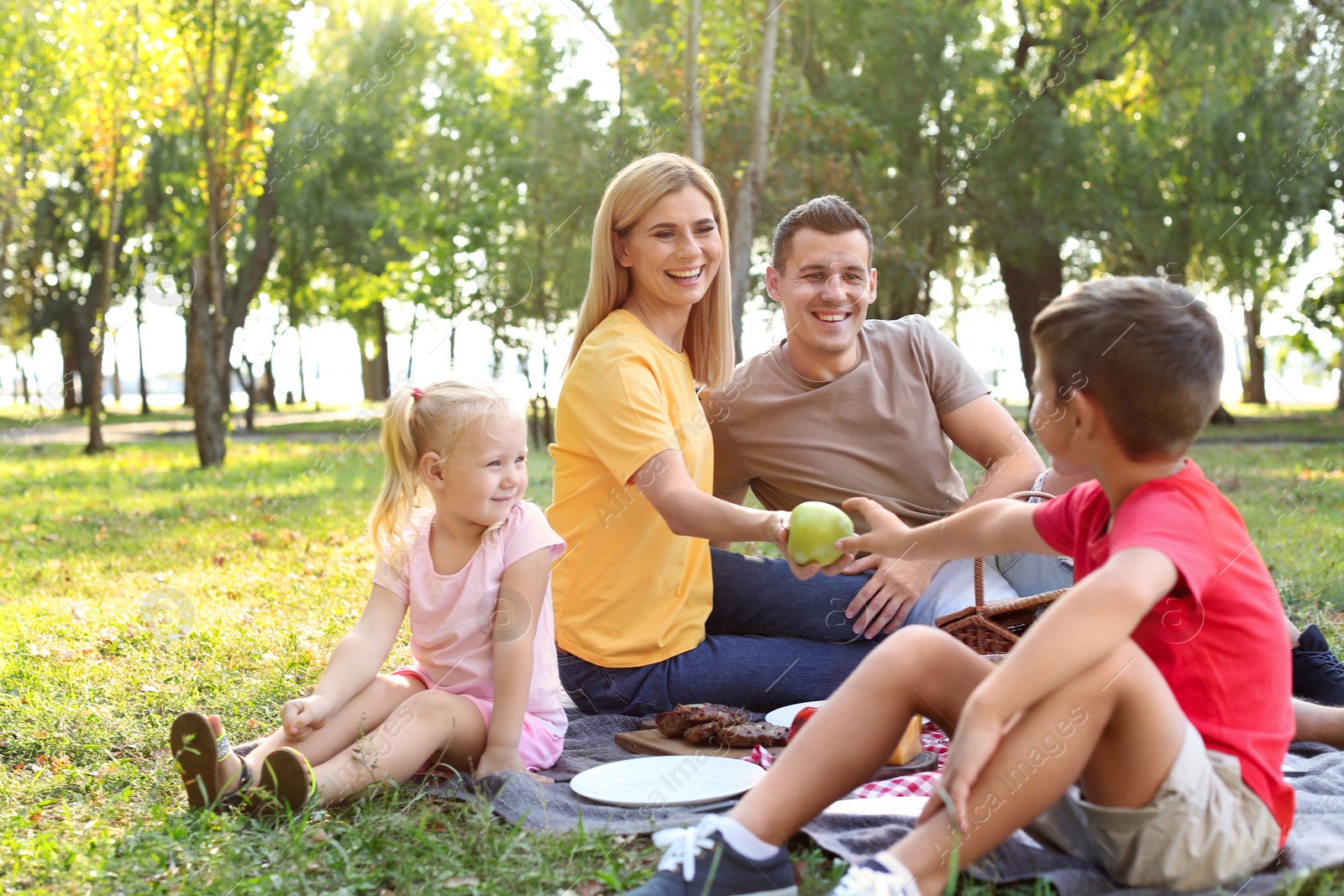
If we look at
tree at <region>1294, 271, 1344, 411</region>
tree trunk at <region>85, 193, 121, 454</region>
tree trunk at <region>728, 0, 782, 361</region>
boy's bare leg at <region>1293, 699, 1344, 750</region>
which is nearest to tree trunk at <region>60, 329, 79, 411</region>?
tree trunk at <region>85, 193, 121, 454</region>

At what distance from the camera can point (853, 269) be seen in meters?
4.27

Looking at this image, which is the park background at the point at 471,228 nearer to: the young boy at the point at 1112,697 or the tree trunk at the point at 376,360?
the young boy at the point at 1112,697

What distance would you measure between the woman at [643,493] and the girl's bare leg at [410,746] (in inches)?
27.8

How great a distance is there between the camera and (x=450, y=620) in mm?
3455

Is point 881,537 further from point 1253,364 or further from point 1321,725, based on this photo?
point 1253,364

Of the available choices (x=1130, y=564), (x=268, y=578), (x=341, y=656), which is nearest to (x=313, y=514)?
(x=268, y=578)

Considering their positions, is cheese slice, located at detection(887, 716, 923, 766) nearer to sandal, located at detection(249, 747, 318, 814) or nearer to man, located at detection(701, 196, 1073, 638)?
man, located at detection(701, 196, 1073, 638)

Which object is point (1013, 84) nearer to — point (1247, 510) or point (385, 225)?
point (1247, 510)

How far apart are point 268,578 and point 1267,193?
15.6 meters

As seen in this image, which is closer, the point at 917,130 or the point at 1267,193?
the point at 1267,193

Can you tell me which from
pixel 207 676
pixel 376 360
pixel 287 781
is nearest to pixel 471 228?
pixel 207 676

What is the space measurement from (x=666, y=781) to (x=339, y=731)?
96cm

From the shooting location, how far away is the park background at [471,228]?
11.2ft

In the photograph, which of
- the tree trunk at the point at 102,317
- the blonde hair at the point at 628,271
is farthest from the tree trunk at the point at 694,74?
the tree trunk at the point at 102,317
